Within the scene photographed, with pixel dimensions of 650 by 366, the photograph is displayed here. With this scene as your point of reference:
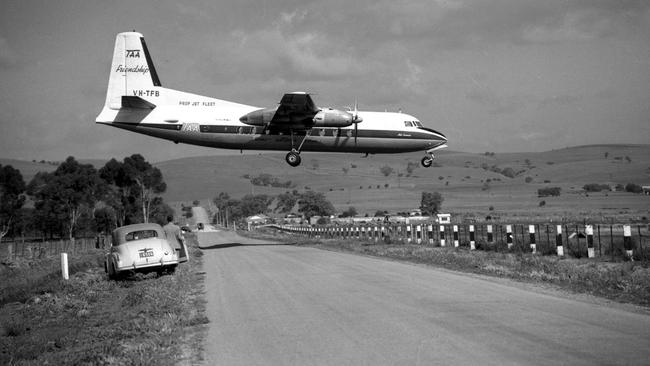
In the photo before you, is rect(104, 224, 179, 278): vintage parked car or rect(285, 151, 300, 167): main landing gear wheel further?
rect(285, 151, 300, 167): main landing gear wheel

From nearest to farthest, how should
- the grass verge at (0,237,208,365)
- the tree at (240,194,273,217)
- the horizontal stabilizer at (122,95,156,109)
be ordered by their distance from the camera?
the grass verge at (0,237,208,365)
the horizontal stabilizer at (122,95,156,109)
the tree at (240,194,273,217)

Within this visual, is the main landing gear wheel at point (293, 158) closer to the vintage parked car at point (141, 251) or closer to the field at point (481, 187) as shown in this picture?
the vintage parked car at point (141, 251)

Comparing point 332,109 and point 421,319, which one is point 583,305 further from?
point 332,109

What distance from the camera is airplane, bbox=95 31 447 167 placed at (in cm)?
3512

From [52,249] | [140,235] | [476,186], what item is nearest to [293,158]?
[140,235]

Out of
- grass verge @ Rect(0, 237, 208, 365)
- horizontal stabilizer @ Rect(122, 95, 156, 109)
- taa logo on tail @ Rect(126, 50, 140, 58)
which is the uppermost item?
taa logo on tail @ Rect(126, 50, 140, 58)

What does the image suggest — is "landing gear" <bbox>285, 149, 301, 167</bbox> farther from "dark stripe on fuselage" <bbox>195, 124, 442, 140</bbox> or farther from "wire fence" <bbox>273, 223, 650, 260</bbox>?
"wire fence" <bbox>273, 223, 650, 260</bbox>

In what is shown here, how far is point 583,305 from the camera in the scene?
399 inches

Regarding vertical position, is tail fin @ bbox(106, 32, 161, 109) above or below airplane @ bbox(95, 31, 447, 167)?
above

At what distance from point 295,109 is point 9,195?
69.2 meters

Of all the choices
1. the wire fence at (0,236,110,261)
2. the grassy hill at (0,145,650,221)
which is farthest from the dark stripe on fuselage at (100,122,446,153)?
the grassy hill at (0,145,650,221)

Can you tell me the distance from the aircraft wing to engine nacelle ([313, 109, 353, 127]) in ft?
1.38

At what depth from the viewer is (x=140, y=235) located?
18500 mm

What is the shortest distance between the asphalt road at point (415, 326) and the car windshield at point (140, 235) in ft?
16.9
